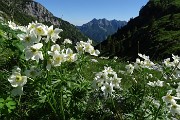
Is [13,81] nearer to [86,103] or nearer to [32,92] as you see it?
[32,92]

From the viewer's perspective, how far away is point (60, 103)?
5.56m

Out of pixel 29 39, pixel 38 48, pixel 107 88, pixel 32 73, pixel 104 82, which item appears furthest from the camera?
pixel 104 82

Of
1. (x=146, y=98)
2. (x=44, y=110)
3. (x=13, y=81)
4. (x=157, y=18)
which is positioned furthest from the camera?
(x=157, y=18)

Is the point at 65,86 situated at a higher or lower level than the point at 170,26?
lower

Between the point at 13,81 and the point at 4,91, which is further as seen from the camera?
the point at 4,91

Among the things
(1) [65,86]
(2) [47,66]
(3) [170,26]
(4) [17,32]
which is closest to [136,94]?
(1) [65,86]

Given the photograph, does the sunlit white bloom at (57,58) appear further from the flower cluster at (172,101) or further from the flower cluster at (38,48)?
the flower cluster at (172,101)

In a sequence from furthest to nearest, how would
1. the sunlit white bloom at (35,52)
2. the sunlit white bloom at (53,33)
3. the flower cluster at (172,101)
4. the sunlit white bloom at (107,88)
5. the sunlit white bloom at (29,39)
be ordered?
the sunlit white bloom at (107,88), the sunlit white bloom at (53,33), the flower cluster at (172,101), the sunlit white bloom at (29,39), the sunlit white bloom at (35,52)

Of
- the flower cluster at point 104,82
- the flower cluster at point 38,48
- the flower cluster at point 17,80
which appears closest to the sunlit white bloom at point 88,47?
the flower cluster at point 104,82

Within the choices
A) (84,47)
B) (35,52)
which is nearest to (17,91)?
(35,52)

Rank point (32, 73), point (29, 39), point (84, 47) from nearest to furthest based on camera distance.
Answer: point (29, 39), point (32, 73), point (84, 47)

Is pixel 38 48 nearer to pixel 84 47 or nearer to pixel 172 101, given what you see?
pixel 84 47

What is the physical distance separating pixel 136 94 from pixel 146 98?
0.18 metres

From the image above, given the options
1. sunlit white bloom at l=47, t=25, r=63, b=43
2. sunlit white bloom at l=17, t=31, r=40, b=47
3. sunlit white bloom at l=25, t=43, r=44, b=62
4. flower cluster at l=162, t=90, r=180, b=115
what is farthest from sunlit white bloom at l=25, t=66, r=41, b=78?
flower cluster at l=162, t=90, r=180, b=115
